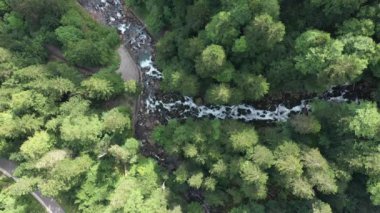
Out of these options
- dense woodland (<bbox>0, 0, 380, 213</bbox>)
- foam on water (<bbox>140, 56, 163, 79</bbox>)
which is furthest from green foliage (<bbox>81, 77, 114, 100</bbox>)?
foam on water (<bbox>140, 56, 163, 79</bbox>)

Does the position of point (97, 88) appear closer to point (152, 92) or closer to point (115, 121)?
point (115, 121)

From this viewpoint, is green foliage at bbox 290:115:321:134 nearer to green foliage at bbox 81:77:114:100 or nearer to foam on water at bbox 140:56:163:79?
foam on water at bbox 140:56:163:79

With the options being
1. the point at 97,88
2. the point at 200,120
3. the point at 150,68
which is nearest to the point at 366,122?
the point at 200,120

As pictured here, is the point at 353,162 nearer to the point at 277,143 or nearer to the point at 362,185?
the point at 362,185

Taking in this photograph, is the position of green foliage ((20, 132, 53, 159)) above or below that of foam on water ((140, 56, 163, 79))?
below

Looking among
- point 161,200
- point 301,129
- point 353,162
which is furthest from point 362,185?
point 161,200

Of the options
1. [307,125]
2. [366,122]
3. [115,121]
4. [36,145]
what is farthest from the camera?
[115,121]
